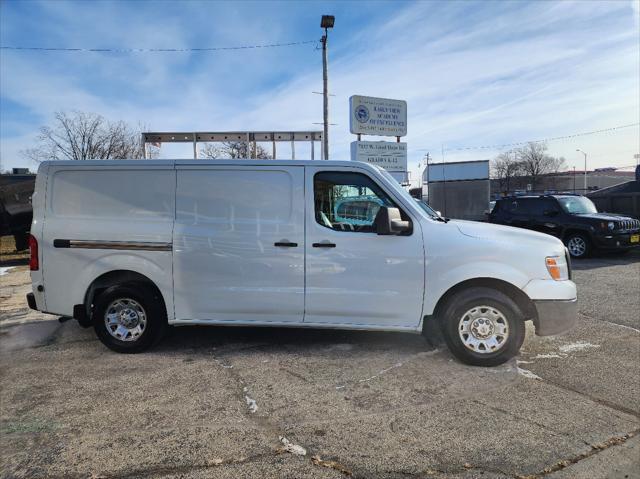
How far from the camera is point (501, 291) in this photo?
4.34 m

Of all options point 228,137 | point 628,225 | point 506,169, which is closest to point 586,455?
point 628,225

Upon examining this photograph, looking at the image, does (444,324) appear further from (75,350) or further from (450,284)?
(75,350)

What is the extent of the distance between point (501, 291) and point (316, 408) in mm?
2170

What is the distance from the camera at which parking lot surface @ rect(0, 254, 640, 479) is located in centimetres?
274

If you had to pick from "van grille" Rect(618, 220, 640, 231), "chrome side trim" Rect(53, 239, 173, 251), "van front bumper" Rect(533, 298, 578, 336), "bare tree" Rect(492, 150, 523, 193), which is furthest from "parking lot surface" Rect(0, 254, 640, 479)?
"bare tree" Rect(492, 150, 523, 193)

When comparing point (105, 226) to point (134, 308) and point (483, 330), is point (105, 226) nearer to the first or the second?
point (134, 308)

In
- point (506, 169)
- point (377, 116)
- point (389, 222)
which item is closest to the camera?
point (389, 222)

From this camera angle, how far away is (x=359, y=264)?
4.35 m

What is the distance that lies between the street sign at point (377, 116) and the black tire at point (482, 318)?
1322 cm

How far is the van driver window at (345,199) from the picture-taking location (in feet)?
14.6

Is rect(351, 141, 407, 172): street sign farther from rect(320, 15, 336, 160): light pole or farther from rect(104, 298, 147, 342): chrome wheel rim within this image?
→ rect(104, 298, 147, 342): chrome wheel rim

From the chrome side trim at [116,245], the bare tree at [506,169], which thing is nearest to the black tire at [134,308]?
the chrome side trim at [116,245]

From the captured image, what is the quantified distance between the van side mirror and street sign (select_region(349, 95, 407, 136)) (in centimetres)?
1293

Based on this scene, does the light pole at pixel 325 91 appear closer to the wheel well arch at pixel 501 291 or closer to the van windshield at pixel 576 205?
the van windshield at pixel 576 205
